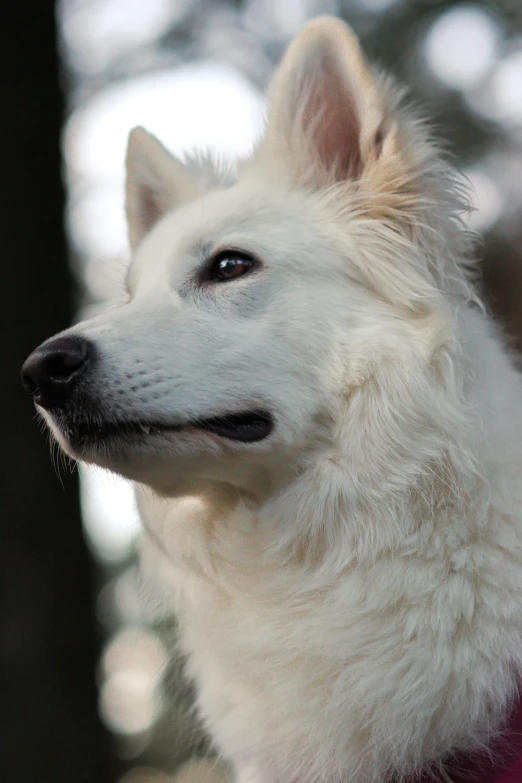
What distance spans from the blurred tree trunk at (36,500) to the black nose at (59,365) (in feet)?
5.49

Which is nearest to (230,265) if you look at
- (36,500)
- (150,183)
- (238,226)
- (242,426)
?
(238,226)

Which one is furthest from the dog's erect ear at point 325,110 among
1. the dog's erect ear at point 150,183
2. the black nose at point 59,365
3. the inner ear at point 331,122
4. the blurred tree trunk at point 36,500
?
the blurred tree trunk at point 36,500

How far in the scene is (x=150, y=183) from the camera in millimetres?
2295

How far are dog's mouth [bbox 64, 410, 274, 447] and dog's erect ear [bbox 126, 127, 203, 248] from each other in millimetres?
933

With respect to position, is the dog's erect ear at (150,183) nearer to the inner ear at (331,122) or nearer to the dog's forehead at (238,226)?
the dog's forehead at (238,226)

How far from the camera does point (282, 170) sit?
1992 mm

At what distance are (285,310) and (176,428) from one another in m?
0.41

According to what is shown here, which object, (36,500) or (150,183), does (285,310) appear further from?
(36,500)

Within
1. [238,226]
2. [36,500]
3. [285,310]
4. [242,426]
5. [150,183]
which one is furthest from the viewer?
[36,500]

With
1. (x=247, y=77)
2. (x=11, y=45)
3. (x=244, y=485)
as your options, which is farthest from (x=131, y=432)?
(x=247, y=77)

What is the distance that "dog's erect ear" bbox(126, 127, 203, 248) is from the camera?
225cm

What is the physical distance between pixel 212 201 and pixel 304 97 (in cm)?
37

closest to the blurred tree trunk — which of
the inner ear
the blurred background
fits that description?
the blurred background

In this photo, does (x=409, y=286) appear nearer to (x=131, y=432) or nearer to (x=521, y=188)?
(x=131, y=432)
